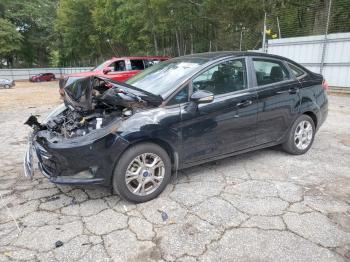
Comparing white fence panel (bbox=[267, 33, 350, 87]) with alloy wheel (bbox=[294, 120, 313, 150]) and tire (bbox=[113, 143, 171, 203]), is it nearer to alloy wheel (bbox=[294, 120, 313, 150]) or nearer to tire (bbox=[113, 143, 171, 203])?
alloy wheel (bbox=[294, 120, 313, 150])

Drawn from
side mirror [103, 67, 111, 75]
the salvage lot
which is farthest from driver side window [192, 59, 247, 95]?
side mirror [103, 67, 111, 75]

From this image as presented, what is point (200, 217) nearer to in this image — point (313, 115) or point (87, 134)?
point (87, 134)

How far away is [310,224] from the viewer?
2.80 meters

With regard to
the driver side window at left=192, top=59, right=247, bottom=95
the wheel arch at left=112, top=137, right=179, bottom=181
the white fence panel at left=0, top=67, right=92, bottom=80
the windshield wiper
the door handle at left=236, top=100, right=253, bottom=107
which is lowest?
the white fence panel at left=0, top=67, right=92, bottom=80

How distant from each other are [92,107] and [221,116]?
1.51 metres

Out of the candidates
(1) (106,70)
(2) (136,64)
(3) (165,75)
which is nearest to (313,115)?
(3) (165,75)

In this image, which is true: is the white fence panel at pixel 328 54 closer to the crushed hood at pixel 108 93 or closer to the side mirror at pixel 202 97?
the side mirror at pixel 202 97

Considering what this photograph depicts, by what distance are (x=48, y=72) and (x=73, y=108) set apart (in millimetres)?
36825

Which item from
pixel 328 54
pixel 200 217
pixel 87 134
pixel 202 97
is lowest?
pixel 200 217

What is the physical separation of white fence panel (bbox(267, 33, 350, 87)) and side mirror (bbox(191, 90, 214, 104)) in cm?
1008

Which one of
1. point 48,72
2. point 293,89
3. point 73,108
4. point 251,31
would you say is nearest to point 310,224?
point 293,89

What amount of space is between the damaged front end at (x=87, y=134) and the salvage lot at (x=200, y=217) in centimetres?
36

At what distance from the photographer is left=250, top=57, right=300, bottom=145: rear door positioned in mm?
3923

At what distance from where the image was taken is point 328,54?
11.7 meters
